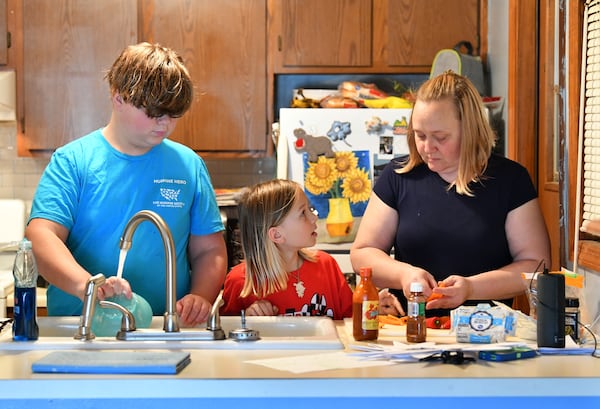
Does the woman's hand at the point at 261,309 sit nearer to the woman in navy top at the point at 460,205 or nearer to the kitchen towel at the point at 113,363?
the woman in navy top at the point at 460,205

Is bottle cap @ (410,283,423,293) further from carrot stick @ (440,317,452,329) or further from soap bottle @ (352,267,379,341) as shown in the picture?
carrot stick @ (440,317,452,329)

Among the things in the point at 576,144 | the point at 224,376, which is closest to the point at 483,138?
the point at 576,144

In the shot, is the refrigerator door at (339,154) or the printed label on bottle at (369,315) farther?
the refrigerator door at (339,154)

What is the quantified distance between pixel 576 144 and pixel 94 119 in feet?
8.04

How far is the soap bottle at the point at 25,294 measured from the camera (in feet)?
6.16

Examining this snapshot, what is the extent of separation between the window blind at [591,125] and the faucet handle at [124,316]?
1.14 m

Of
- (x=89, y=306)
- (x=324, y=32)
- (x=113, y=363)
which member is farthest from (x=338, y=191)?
(x=113, y=363)

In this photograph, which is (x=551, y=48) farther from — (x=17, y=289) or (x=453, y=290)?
(x=17, y=289)

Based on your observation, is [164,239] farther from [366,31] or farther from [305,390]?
[366,31]

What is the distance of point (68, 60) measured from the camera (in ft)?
13.7

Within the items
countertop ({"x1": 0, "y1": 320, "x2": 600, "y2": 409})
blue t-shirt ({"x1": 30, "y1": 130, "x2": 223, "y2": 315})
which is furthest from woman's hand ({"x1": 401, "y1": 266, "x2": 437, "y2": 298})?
blue t-shirt ({"x1": 30, "y1": 130, "x2": 223, "y2": 315})

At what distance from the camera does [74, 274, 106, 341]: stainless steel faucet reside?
185 cm

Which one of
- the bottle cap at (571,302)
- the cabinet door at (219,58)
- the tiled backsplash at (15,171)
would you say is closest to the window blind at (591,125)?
the bottle cap at (571,302)

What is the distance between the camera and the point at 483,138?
2311 millimetres
